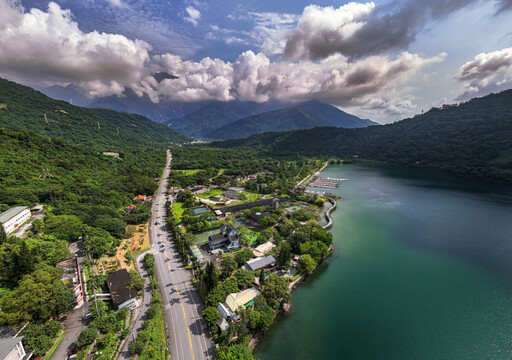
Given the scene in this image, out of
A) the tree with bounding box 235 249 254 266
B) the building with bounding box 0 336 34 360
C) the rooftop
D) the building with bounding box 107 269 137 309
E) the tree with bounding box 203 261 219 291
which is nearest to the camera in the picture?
the building with bounding box 0 336 34 360

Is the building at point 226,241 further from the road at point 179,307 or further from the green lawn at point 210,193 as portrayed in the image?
the green lawn at point 210,193

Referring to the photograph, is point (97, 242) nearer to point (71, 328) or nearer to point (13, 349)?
point (71, 328)

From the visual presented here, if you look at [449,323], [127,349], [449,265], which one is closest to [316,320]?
[449,323]

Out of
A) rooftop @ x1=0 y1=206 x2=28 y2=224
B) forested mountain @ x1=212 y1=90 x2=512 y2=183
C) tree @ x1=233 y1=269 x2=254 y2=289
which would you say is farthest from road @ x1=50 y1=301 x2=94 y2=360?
forested mountain @ x1=212 y1=90 x2=512 y2=183

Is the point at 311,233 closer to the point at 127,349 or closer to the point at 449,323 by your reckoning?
the point at 449,323

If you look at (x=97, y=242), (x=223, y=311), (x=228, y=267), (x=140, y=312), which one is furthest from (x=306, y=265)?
(x=97, y=242)

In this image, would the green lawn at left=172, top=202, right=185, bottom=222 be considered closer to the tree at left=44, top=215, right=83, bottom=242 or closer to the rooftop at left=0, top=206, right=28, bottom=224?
the tree at left=44, top=215, right=83, bottom=242
